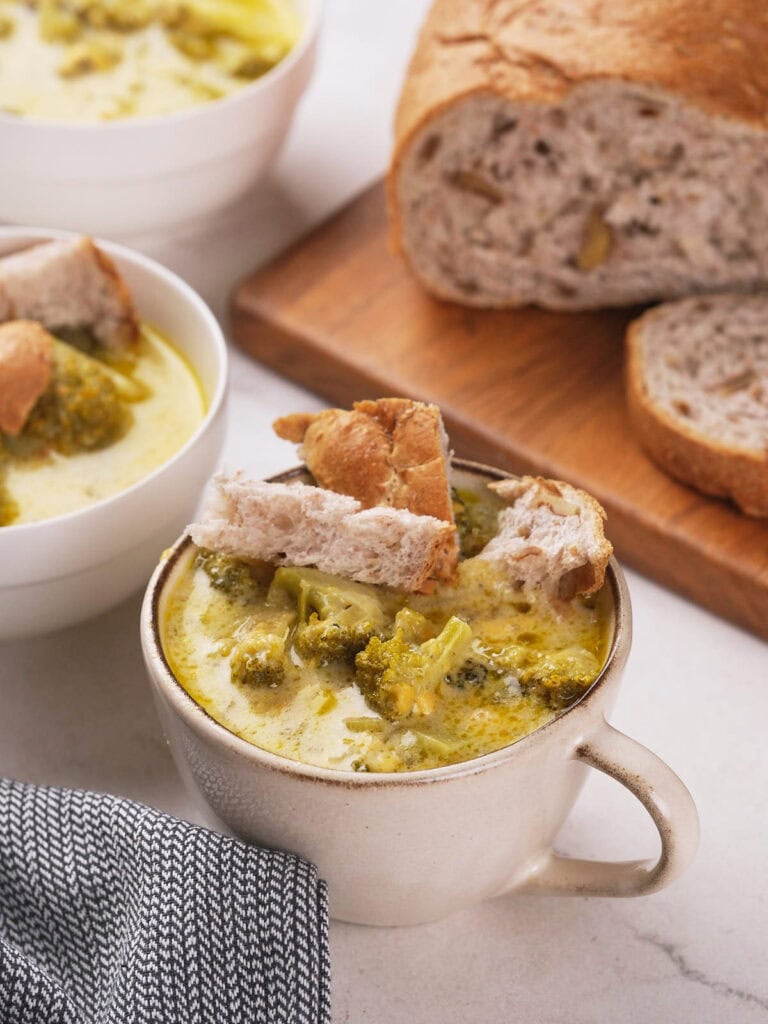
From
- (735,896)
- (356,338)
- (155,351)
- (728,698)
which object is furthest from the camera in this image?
(356,338)

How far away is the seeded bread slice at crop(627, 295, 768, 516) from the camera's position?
2.70 meters

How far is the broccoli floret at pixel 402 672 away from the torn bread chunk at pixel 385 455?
Answer: 249mm

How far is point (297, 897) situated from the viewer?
1761 mm

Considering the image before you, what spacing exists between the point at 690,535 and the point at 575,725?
3.45 feet

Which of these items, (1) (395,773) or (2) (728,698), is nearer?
(1) (395,773)

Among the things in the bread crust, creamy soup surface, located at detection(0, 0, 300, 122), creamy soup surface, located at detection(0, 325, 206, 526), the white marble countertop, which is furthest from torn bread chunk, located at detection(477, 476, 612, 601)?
creamy soup surface, located at detection(0, 0, 300, 122)

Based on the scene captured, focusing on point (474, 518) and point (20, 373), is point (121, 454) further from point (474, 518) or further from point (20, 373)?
point (474, 518)

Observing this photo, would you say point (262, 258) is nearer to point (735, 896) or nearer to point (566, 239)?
point (566, 239)

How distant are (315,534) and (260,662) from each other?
0.22m

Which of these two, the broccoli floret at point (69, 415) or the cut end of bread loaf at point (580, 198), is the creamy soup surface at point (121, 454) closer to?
the broccoli floret at point (69, 415)

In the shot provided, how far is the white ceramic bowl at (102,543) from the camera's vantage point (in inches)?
85.0

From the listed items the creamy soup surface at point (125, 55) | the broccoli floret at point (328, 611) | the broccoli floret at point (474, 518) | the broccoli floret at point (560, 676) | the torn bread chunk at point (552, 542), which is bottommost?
the creamy soup surface at point (125, 55)

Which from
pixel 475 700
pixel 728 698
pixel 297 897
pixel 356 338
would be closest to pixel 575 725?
pixel 475 700

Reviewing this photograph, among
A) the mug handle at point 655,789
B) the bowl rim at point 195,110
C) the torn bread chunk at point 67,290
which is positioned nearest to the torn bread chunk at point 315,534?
the mug handle at point 655,789
